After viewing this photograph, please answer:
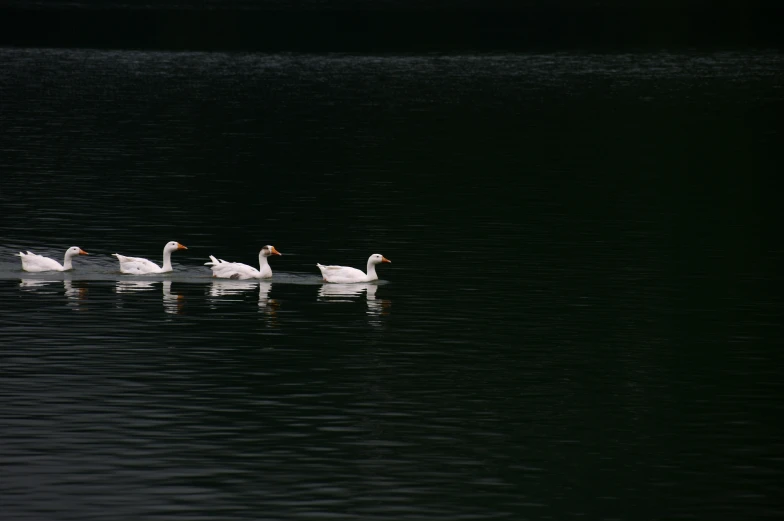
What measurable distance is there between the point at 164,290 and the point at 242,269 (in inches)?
96.5

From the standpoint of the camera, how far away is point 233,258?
50625mm

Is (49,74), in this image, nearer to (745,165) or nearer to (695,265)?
(745,165)

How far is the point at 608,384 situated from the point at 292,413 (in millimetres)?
7779

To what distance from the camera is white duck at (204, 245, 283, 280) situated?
4600 centimetres

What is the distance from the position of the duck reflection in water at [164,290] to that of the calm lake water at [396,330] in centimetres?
19

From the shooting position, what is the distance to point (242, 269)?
45969mm

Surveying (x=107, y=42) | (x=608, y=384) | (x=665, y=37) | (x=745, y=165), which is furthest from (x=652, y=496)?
(x=665, y=37)

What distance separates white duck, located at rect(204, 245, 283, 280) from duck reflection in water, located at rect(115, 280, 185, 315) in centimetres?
151

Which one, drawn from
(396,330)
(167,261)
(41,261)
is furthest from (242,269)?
(396,330)

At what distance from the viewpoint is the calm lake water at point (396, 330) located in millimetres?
27562

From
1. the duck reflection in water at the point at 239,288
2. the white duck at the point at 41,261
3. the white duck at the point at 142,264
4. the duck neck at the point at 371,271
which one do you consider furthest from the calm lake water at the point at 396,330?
the duck neck at the point at 371,271

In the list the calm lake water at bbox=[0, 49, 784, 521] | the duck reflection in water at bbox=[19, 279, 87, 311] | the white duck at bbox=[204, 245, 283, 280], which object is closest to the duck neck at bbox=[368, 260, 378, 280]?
the calm lake water at bbox=[0, 49, 784, 521]

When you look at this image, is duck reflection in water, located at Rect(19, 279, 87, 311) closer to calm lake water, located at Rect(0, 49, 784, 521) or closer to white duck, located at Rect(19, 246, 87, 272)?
calm lake water, located at Rect(0, 49, 784, 521)

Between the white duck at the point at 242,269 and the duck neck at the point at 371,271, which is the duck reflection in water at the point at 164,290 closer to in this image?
the white duck at the point at 242,269
